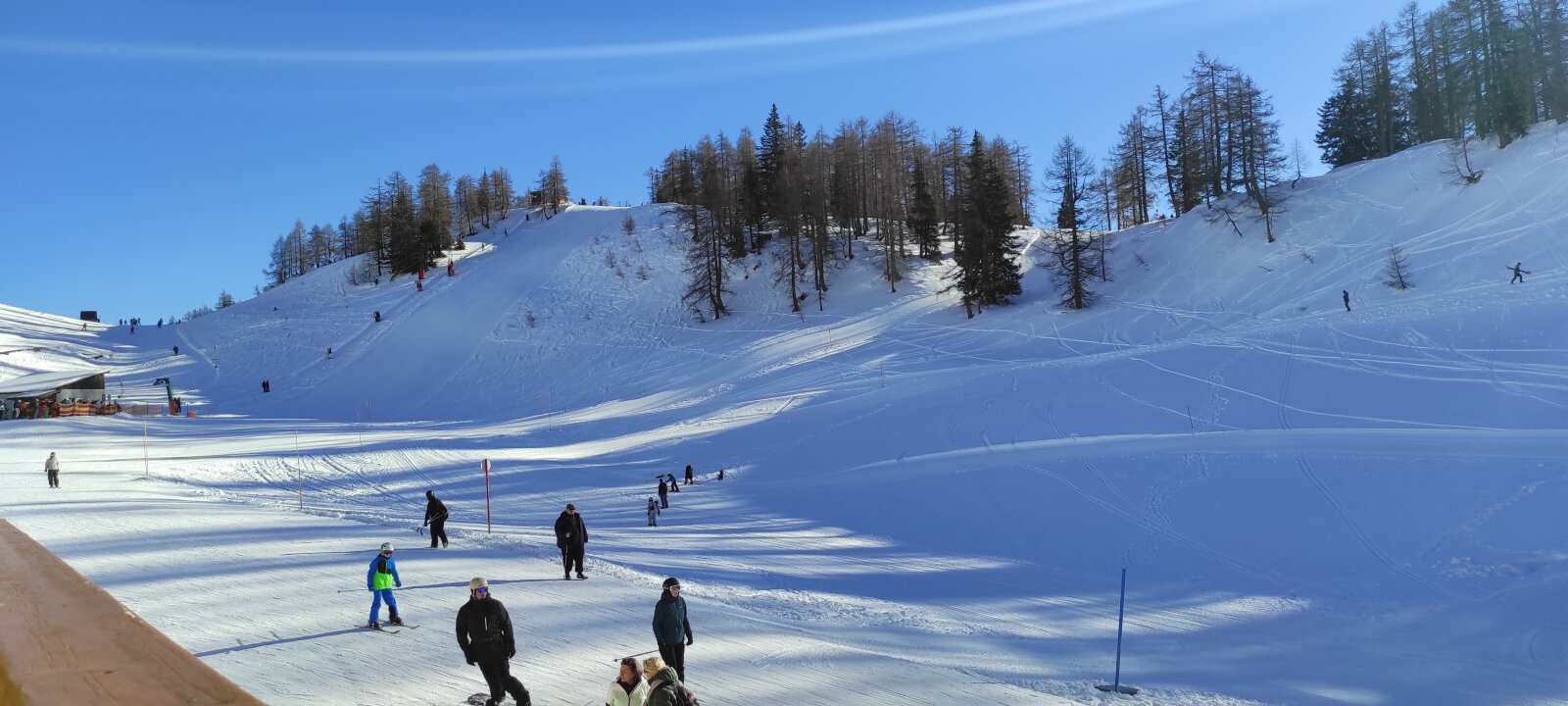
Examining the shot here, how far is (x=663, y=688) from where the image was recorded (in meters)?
5.33

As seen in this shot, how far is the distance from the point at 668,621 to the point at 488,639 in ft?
5.61

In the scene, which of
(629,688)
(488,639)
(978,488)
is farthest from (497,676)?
(978,488)

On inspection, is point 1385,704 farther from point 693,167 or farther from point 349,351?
point 693,167

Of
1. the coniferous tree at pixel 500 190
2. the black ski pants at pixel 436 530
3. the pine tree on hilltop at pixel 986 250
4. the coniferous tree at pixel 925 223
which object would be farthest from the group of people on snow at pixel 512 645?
the coniferous tree at pixel 500 190

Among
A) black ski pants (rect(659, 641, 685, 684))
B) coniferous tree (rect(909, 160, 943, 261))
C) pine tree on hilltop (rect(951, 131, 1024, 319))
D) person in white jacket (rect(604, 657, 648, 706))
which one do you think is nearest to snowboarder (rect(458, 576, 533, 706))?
black ski pants (rect(659, 641, 685, 684))

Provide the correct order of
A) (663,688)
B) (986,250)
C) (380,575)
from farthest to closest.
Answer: (986,250) < (380,575) < (663,688)

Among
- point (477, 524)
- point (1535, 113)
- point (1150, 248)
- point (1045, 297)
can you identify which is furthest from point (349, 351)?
point (1535, 113)

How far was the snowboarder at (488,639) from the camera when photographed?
7.36 meters

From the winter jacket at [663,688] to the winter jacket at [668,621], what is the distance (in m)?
2.72

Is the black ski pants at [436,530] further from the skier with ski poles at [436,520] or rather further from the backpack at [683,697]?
the backpack at [683,697]

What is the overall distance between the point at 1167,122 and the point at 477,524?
173ft

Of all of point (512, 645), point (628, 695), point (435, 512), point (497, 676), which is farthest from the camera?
point (435, 512)

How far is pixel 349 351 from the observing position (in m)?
53.2

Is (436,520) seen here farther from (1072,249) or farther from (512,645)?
(1072,249)
